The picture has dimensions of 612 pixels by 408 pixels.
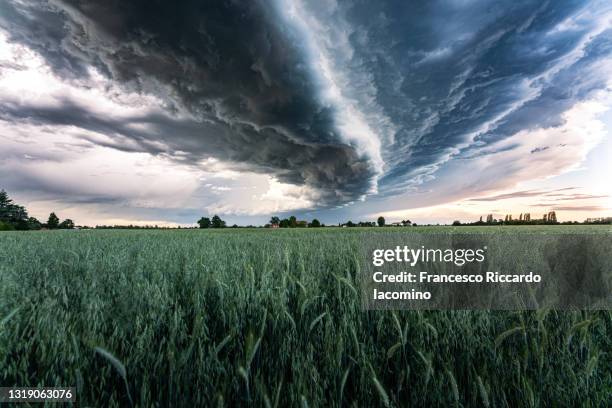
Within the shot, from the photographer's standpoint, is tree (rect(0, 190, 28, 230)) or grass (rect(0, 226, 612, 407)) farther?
tree (rect(0, 190, 28, 230))

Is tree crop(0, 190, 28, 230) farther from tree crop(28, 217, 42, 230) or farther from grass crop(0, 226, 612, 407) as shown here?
grass crop(0, 226, 612, 407)

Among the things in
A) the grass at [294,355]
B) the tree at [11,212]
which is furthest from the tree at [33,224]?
the grass at [294,355]

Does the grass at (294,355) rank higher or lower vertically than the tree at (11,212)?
lower

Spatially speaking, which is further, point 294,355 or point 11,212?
point 11,212

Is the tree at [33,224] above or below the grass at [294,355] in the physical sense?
above

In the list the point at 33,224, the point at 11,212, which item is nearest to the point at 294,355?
the point at 33,224

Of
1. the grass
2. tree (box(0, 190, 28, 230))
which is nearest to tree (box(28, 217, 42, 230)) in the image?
tree (box(0, 190, 28, 230))

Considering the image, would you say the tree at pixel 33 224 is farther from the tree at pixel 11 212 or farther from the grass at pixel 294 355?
the grass at pixel 294 355

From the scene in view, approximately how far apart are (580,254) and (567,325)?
2.12 metres

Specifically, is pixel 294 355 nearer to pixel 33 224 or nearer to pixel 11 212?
pixel 33 224

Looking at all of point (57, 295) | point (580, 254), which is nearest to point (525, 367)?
→ point (580, 254)

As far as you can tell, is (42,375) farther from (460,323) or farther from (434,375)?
(460,323)

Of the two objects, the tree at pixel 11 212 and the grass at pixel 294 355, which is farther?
the tree at pixel 11 212

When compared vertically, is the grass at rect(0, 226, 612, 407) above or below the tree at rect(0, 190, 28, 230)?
below
